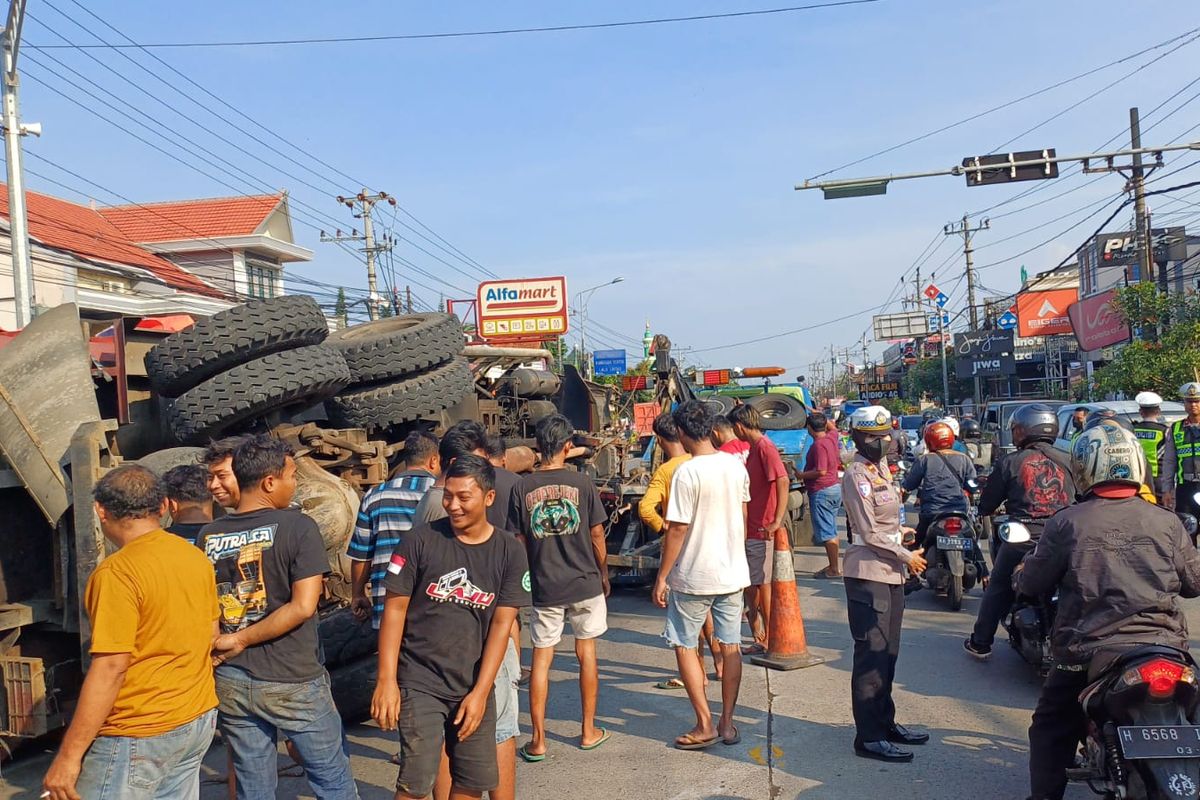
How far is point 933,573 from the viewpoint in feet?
29.1

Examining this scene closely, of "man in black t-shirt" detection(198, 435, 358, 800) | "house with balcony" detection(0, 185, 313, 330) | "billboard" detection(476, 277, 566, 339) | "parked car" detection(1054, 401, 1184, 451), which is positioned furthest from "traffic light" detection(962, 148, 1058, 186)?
"billboard" detection(476, 277, 566, 339)

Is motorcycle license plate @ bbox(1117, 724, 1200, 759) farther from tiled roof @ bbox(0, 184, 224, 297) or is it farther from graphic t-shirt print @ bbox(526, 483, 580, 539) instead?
tiled roof @ bbox(0, 184, 224, 297)

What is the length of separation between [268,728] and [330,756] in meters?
0.27

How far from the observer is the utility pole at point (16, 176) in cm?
1423

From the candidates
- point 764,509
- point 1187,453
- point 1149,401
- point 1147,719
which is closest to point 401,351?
point 764,509

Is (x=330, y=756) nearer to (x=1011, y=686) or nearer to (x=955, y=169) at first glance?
(x=1011, y=686)

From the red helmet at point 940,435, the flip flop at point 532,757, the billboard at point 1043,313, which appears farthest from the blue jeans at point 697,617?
the billboard at point 1043,313

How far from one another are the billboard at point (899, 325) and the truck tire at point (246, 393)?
60.1 m

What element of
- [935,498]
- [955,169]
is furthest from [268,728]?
[955,169]

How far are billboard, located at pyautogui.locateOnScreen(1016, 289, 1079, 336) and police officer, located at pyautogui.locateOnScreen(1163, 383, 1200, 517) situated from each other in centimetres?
3784

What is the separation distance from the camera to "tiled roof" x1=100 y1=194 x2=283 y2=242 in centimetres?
3456

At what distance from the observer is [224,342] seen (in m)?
6.64

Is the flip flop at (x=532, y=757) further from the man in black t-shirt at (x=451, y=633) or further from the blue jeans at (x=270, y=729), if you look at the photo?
the blue jeans at (x=270, y=729)

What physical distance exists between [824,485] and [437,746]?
7.64 metres
